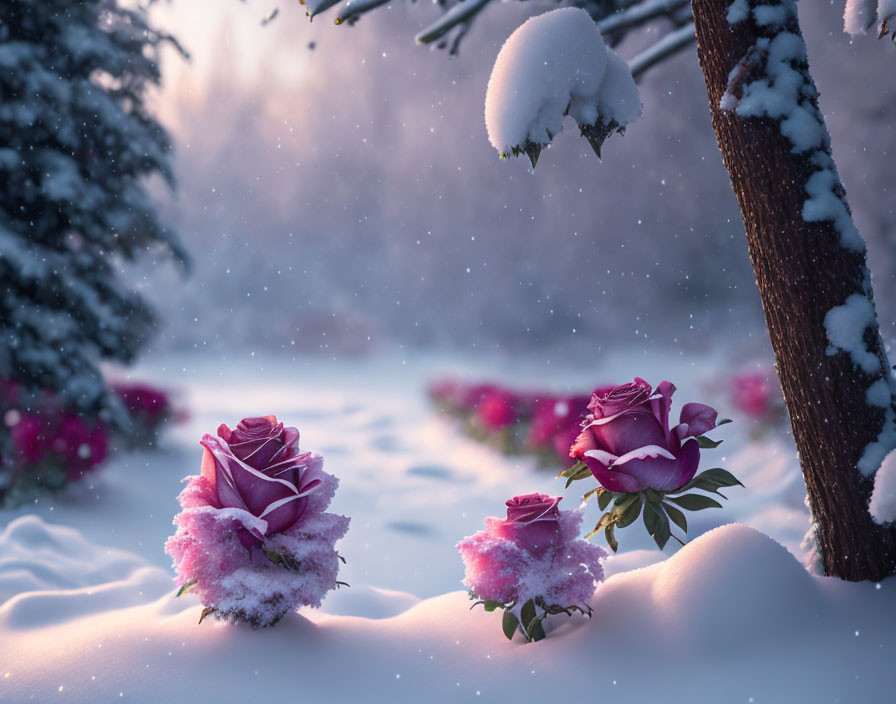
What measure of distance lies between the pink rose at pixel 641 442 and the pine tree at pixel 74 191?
498cm

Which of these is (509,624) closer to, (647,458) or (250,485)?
(647,458)

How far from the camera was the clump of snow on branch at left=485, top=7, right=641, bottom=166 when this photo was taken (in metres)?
1.40

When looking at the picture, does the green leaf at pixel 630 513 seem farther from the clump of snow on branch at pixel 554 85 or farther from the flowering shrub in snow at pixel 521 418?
the flowering shrub in snow at pixel 521 418

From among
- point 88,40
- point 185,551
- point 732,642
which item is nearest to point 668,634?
point 732,642

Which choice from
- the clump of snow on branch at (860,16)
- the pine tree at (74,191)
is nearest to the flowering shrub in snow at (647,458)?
the clump of snow on branch at (860,16)

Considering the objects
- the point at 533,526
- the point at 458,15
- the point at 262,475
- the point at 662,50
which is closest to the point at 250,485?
the point at 262,475

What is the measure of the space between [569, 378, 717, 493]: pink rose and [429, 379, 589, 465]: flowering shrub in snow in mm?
3511

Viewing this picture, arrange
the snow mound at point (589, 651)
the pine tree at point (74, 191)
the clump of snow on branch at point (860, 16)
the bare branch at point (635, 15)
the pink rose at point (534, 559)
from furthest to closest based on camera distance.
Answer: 1. the pine tree at point (74, 191)
2. the bare branch at point (635, 15)
3. the clump of snow on branch at point (860, 16)
4. the pink rose at point (534, 559)
5. the snow mound at point (589, 651)

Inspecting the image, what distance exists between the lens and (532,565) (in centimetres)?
139

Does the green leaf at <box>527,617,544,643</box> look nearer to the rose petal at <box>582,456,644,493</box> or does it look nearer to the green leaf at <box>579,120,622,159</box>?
the rose petal at <box>582,456,644,493</box>

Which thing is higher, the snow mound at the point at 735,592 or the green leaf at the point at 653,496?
the green leaf at the point at 653,496

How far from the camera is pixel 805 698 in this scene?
1178 millimetres

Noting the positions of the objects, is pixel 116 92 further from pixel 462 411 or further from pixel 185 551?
pixel 185 551

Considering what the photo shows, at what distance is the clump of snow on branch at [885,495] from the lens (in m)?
1.28
